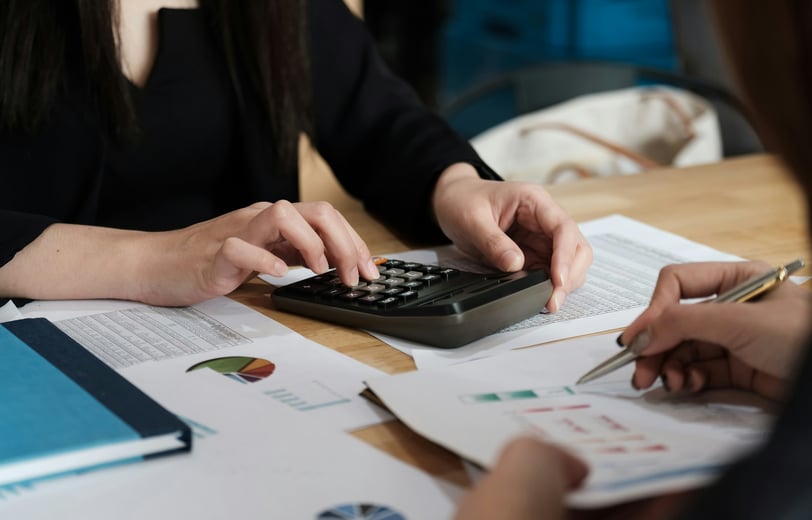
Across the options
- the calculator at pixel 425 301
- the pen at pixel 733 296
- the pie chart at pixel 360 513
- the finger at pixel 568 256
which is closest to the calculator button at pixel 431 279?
the calculator at pixel 425 301

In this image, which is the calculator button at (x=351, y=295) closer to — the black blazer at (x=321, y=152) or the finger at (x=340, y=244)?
the finger at (x=340, y=244)

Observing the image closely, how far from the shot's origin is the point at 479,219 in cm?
97

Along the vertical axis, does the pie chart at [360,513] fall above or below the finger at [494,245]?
below

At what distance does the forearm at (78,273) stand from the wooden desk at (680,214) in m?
0.09

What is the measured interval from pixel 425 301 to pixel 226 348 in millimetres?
160

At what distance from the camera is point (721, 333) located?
610mm

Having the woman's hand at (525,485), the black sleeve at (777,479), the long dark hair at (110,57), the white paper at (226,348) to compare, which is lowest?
→ the white paper at (226,348)

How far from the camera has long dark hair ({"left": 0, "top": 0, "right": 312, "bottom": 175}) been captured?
1.06 meters

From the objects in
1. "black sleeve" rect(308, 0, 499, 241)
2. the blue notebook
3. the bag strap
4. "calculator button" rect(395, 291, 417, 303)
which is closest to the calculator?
"calculator button" rect(395, 291, 417, 303)

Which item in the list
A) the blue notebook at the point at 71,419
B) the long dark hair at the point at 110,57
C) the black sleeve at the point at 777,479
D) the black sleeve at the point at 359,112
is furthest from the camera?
the black sleeve at the point at 359,112

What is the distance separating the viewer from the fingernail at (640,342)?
64 centimetres

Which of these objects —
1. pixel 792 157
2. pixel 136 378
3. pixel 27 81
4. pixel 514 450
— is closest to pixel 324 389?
pixel 136 378

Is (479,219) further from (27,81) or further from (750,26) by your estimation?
(750,26)

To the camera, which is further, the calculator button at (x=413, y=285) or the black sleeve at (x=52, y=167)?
the black sleeve at (x=52, y=167)
